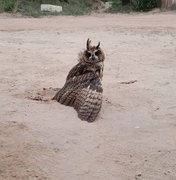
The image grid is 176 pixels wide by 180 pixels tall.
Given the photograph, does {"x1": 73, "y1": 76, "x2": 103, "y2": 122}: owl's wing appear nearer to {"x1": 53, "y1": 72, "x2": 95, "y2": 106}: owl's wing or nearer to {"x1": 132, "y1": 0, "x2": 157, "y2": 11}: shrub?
{"x1": 53, "y1": 72, "x2": 95, "y2": 106}: owl's wing

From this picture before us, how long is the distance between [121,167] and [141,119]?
1513 millimetres

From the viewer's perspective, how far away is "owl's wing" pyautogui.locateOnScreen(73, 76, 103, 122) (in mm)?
6051

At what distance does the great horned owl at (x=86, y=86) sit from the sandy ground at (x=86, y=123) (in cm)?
14

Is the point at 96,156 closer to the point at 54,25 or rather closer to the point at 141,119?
the point at 141,119

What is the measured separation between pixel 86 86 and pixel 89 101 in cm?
23

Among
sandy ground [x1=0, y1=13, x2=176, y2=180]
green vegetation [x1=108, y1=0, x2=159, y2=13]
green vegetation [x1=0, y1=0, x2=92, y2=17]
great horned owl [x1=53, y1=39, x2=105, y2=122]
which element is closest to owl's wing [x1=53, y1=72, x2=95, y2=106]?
great horned owl [x1=53, y1=39, x2=105, y2=122]

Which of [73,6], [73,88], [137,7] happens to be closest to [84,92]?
[73,88]

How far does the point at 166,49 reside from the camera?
1144 centimetres

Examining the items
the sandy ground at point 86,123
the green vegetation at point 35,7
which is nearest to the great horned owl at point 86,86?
the sandy ground at point 86,123

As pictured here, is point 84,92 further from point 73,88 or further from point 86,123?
point 86,123

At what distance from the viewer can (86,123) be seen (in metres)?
5.88

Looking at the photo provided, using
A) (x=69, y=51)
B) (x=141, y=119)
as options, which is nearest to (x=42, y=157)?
(x=141, y=119)

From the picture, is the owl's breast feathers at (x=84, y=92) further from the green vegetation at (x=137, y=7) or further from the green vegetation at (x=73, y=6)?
the green vegetation at (x=137, y=7)

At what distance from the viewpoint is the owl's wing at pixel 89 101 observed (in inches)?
238
